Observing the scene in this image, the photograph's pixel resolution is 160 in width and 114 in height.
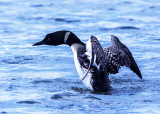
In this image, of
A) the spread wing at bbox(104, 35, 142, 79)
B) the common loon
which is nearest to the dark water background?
the common loon

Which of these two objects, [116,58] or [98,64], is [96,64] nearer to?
[98,64]

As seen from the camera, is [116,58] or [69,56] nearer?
[116,58]

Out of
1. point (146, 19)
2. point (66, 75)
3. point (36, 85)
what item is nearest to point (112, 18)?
point (146, 19)

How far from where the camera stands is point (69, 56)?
31.7ft

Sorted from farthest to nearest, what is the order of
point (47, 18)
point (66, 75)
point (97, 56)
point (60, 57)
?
point (47, 18) → point (60, 57) → point (66, 75) → point (97, 56)

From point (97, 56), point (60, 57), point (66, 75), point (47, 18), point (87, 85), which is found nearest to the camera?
point (97, 56)

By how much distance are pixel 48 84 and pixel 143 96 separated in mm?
A: 1513

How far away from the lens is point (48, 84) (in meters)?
7.39

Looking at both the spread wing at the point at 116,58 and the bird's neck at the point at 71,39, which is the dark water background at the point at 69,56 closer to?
the spread wing at the point at 116,58

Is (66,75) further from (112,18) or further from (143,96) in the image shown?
(112,18)

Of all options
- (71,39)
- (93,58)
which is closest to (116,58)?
(93,58)

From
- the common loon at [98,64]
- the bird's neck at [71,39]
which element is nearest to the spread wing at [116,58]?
the common loon at [98,64]

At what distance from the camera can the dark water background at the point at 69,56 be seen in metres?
6.33

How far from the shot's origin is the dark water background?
633 cm
